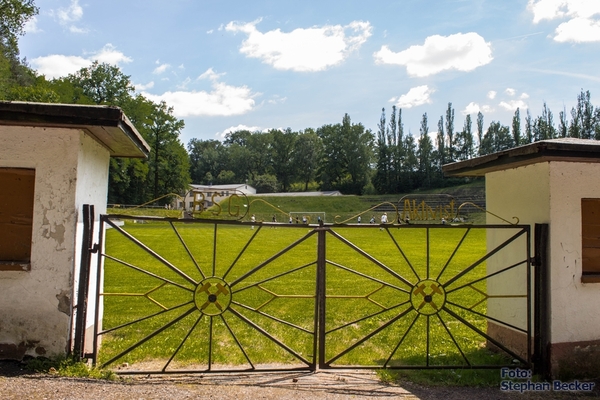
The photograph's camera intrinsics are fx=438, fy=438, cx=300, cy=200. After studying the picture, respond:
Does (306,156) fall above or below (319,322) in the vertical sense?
above

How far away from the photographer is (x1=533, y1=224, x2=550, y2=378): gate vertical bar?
5.42 meters

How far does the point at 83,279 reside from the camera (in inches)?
197

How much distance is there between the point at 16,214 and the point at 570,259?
6659 mm

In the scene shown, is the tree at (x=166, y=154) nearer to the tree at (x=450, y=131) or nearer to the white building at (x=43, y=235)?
the white building at (x=43, y=235)

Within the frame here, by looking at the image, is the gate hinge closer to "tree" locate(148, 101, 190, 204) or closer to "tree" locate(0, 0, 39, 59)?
"tree" locate(0, 0, 39, 59)

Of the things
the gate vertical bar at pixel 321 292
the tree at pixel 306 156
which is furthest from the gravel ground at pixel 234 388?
the tree at pixel 306 156

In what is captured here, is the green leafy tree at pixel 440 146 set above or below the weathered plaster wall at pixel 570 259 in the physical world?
above

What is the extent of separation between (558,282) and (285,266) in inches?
402

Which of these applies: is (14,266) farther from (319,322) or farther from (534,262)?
(534,262)

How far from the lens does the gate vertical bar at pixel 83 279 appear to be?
497 centimetres

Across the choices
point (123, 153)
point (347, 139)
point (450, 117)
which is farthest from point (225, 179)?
point (123, 153)

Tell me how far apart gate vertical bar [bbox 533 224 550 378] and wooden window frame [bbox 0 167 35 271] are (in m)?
6.05

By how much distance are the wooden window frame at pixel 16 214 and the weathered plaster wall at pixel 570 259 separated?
6.19 meters

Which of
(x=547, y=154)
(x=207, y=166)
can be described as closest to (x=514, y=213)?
(x=547, y=154)
